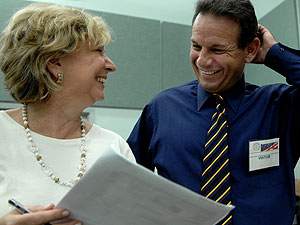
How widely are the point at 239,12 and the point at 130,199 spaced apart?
0.87 m

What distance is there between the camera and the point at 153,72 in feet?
8.11

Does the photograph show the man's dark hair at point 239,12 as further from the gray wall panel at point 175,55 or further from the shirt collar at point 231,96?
the gray wall panel at point 175,55

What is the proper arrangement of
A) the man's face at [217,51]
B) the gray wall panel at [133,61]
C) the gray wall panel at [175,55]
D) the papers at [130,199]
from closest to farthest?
the papers at [130,199] < the man's face at [217,51] < the gray wall panel at [133,61] < the gray wall panel at [175,55]

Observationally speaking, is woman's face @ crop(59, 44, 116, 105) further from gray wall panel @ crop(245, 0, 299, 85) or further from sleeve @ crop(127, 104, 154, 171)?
gray wall panel @ crop(245, 0, 299, 85)

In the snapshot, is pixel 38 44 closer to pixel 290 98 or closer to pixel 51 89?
pixel 51 89

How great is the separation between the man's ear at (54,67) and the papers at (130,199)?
0.49 metres

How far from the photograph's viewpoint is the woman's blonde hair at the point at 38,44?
984 millimetres

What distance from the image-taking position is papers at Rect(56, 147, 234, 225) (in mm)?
597

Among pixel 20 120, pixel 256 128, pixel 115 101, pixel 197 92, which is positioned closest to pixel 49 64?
pixel 20 120

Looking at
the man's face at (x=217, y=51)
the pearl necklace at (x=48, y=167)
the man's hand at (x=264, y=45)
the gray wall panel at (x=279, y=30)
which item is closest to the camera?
the pearl necklace at (x=48, y=167)

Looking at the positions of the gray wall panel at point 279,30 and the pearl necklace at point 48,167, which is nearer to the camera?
the pearl necklace at point 48,167

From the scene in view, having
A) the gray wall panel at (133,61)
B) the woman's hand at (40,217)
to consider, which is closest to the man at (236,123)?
the woman's hand at (40,217)

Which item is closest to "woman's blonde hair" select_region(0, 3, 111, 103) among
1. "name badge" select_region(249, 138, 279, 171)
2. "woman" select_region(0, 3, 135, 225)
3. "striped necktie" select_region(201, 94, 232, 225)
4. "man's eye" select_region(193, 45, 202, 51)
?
"woman" select_region(0, 3, 135, 225)

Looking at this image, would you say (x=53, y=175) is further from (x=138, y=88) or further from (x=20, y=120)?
(x=138, y=88)
